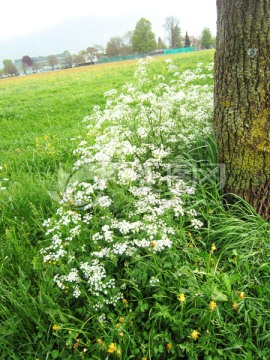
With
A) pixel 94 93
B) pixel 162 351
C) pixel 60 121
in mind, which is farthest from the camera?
pixel 94 93

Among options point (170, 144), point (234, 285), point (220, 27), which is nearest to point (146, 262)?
point (234, 285)

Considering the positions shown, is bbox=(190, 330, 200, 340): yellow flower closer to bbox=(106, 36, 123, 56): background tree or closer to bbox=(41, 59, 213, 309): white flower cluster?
bbox=(41, 59, 213, 309): white flower cluster

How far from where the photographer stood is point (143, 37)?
210 ft

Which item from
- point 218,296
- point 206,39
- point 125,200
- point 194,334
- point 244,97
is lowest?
point 194,334

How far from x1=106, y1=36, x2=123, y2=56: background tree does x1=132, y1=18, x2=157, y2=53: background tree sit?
5205 millimetres

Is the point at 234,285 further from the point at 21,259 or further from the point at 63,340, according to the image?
the point at 21,259

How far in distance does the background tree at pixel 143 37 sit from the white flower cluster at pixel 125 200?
65322 mm

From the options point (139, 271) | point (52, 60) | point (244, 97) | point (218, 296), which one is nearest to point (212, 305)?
point (218, 296)

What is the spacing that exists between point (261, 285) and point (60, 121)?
6.41 m

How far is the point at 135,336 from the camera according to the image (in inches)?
71.7

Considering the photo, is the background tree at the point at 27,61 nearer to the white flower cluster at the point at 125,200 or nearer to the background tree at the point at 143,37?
the background tree at the point at 143,37

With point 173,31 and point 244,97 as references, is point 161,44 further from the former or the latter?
point 244,97

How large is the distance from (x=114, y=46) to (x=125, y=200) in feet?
241

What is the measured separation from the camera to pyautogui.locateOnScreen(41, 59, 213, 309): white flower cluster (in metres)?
1.97
